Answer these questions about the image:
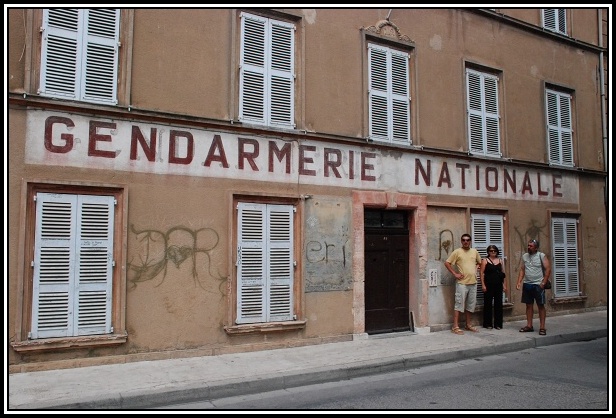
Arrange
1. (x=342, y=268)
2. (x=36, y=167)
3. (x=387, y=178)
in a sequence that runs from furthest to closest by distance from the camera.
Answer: (x=387, y=178), (x=342, y=268), (x=36, y=167)

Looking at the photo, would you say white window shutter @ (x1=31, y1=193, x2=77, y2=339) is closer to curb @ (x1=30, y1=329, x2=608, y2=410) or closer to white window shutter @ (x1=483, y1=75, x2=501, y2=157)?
curb @ (x1=30, y1=329, x2=608, y2=410)

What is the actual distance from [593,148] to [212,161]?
9.91 meters

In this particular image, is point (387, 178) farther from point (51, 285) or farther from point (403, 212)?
point (51, 285)

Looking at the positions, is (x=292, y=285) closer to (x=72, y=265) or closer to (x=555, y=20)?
(x=72, y=265)

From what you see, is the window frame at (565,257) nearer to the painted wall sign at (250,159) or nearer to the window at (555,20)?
the painted wall sign at (250,159)

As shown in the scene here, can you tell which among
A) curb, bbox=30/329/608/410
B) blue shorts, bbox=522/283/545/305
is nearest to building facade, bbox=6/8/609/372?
blue shorts, bbox=522/283/545/305

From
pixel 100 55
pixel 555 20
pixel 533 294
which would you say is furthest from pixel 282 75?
pixel 555 20

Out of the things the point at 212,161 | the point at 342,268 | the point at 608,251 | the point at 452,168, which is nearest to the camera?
the point at 212,161

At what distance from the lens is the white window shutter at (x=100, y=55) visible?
7.68 m

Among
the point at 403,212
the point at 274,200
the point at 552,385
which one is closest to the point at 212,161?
the point at 274,200

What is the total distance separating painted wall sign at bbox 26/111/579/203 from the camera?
24.2 feet

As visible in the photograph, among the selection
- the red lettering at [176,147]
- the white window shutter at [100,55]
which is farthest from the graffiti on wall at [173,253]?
the white window shutter at [100,55]

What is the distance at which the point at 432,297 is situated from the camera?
10.3 m

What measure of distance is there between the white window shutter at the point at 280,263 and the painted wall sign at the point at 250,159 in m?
0.62
